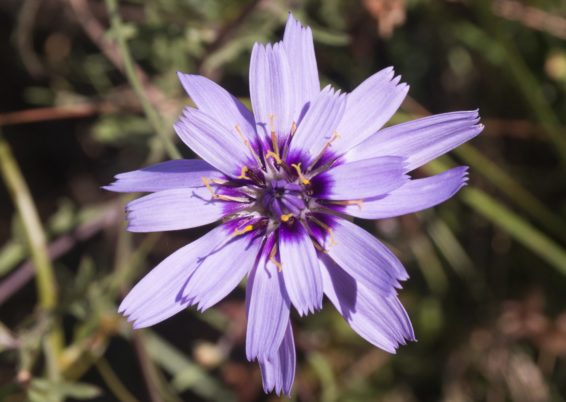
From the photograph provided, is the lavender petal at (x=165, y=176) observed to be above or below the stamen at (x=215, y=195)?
above

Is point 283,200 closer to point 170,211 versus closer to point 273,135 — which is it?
point 273,135

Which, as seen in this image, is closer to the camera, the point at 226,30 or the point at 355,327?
the point at 355,327

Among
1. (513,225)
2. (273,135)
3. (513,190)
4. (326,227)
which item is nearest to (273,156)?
(273,135)

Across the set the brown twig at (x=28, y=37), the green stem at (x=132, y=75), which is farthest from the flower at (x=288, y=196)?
the brown twig at (x=28, y=37)

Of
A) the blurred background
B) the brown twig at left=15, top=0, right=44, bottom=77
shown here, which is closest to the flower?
the blurred background

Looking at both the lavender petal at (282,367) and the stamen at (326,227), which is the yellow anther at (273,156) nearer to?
the stamen at (326,227)

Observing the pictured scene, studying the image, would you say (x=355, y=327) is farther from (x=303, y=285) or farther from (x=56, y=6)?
(x=56, y=6)

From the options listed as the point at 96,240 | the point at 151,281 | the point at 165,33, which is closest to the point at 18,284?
the point at 96,240
